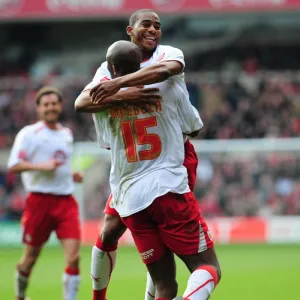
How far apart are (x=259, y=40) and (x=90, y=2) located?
5366 millimetres

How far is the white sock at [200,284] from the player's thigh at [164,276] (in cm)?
32

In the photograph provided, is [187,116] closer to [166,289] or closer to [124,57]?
[124,57]

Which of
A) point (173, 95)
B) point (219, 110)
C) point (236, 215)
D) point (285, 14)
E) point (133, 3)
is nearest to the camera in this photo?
point (173, 95)

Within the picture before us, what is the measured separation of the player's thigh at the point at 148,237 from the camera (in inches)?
246

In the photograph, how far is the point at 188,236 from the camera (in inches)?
239

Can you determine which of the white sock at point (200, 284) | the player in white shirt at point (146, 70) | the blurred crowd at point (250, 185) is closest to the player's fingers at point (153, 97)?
the player in white shirt at point (146, 70)

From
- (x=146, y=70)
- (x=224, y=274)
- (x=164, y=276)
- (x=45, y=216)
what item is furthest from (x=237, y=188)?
(x=146, y=70)

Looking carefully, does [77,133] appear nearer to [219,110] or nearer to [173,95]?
[219,110]

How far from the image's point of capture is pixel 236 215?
18.4 metres

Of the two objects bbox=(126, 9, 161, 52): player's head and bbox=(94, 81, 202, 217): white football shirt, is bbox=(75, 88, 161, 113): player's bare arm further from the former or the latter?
bbox=(126, 9, 161, 52): player's head

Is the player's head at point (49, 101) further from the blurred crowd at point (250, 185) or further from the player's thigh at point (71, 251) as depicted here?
the blurred crowd at point (250, 185)

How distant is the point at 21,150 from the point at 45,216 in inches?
31.1

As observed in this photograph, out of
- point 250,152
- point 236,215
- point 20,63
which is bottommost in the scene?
point 236,215

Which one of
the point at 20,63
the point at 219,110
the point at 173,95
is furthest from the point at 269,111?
the point at 173,95
